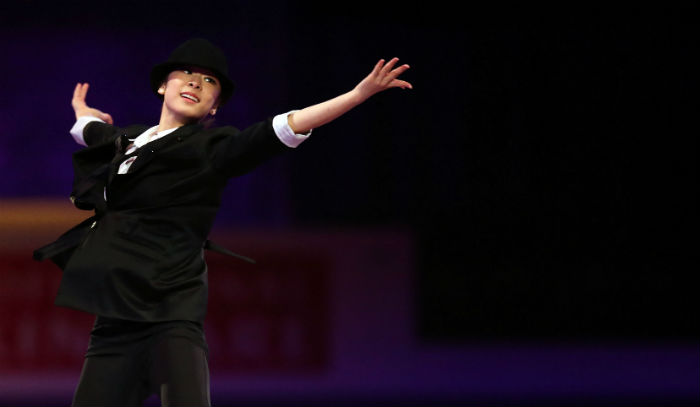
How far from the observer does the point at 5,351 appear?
4.43 m

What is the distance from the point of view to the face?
210 cm

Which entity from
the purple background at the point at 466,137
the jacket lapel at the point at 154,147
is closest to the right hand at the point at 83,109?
the jacket lapel at the point at 154,147

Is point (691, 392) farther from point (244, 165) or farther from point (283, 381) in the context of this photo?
point (244, 165)

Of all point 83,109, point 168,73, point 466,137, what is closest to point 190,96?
point 168,73

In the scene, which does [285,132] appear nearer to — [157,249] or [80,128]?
[157,249]

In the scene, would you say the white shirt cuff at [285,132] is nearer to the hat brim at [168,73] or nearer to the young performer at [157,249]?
the young performer at [157,249]

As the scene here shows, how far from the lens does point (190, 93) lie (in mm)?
2105

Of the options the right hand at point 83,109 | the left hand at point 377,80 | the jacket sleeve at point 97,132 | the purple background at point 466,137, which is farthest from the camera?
the purple background at point 466,137

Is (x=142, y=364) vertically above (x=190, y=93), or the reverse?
(x=190, y=93)

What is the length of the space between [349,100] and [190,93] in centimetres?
48

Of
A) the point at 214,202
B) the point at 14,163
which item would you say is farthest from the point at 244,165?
the point at 14,163

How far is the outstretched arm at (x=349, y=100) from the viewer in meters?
1.79

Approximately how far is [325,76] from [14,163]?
1813 mm

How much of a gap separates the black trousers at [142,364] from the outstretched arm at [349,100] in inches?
19.0
